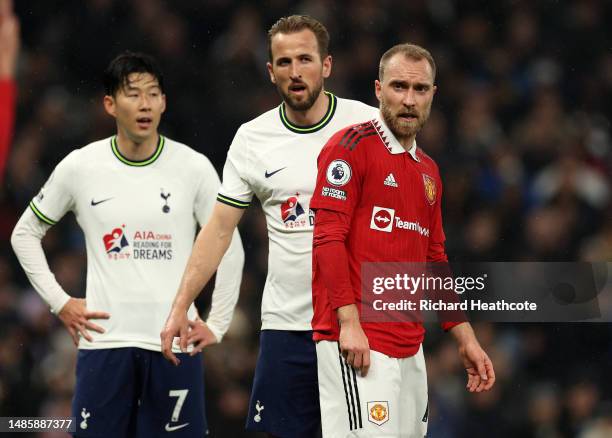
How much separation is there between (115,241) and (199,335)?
0.68m

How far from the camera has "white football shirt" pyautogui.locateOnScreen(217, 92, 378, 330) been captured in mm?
5348

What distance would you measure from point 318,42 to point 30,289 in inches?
191

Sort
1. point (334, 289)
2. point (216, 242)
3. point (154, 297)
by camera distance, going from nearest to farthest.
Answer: point (334, 289)
point (216, 242)
point (154, 297)

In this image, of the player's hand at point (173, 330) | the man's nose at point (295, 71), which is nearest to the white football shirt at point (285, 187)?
the man's nose at point (295, 71)

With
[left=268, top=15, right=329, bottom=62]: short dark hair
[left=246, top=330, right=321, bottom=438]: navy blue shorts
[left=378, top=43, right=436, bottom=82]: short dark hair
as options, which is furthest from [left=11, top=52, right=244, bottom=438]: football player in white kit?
[left=378, top=43, right=436, bottom=82]: short dark hair

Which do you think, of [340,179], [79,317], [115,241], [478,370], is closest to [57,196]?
[115,241]

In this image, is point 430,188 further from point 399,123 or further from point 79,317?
point 79,317

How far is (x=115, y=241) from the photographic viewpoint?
6016mm

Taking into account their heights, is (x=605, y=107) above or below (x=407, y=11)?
below

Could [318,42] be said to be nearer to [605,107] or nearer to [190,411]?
[190,411]

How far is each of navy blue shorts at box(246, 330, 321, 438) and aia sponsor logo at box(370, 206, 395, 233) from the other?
0.87 meters

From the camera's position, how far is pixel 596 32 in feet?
37.5

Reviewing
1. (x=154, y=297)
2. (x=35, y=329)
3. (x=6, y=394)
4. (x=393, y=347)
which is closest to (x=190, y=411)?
(x=154, y=297)

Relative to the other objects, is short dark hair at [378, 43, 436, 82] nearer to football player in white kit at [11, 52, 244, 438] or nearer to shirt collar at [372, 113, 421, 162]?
shirt collar at [372, 113, 421, 162]
